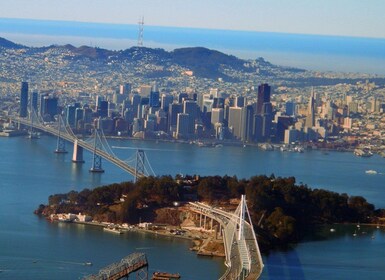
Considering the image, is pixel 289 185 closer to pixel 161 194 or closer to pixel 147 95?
pixel 161 194

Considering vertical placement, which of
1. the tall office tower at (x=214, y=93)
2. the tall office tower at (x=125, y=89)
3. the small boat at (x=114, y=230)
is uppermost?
the tall office tower at (x=214, y=93)

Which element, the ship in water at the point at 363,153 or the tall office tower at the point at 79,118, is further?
the tall office tower at the point at 79,118

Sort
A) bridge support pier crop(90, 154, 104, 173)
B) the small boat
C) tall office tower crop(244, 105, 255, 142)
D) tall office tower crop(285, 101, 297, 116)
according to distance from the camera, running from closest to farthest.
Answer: the small boat, bridge support pier crop(90, 154, 104, 173), tall office tower crop(244, 105, 255, 142), tall office tower crop(285, 101, 297, 116)

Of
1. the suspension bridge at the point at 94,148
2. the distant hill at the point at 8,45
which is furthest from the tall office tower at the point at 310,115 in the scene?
the distant hill at the point at 8,45

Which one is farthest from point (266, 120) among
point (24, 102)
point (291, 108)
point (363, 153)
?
point (24, 102)

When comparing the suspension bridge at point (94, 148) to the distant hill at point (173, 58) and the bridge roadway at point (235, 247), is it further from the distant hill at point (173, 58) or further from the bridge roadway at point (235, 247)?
the distant hill at point (173, 58)

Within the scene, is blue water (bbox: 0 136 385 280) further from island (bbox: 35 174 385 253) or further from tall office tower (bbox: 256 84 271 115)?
tall office tower (bbox: 256 84 271 115)

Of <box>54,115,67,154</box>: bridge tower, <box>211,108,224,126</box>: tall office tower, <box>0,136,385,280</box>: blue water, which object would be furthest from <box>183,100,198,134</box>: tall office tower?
<box>0,136,385,280</box>: blue water
